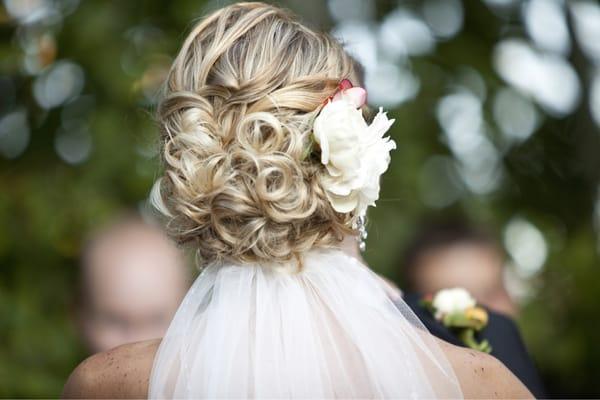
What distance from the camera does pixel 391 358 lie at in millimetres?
1975

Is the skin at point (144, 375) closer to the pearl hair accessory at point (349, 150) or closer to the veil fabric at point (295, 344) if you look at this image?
the veil fabric at point (295, 344)

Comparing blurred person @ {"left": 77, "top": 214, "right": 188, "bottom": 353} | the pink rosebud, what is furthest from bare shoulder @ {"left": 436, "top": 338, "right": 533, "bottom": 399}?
blurred person @ {"left": 77, "top": 214, "right": 188, "bottom": 353}

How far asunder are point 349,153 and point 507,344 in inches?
50.4

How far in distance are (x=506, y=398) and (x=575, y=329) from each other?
3430 millimetres

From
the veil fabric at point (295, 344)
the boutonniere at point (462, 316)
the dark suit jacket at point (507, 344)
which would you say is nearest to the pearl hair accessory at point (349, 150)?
the veil fabric at point (295, 344)

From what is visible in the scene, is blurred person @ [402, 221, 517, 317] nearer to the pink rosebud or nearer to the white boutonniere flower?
the white boutonniere flower

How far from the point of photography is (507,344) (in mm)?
3012

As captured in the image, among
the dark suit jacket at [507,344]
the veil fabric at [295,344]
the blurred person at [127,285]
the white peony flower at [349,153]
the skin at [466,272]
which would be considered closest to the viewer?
the veil fabric at [295,344]

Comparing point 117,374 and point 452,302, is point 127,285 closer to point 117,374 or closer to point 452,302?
point 452,302

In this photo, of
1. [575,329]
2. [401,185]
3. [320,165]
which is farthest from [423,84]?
[320,165]

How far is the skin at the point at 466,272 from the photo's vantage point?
453 centimetres

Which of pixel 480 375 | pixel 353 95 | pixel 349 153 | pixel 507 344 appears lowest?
pixel 507 344

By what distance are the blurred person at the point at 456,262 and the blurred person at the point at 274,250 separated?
248cm

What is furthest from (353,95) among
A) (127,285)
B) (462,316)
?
(127,285)
